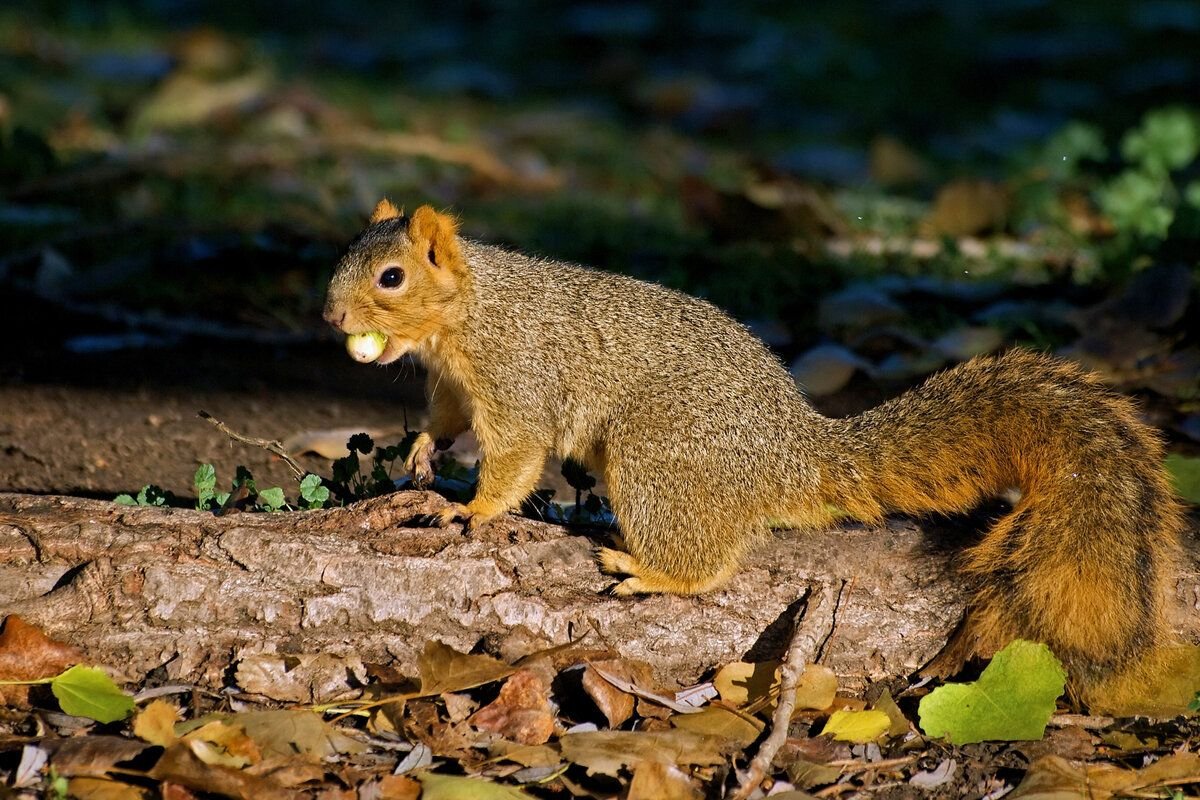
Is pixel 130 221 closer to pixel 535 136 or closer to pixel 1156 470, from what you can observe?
pixel 535 136

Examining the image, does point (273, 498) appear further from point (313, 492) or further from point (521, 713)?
point (521, 713)

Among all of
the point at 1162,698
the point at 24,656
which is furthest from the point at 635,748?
the point at 24,656

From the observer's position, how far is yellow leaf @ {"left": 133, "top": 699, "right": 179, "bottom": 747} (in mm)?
2209

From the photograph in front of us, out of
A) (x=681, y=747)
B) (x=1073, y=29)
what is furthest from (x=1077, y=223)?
(x=1073, y=29)

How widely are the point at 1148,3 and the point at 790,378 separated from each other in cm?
840

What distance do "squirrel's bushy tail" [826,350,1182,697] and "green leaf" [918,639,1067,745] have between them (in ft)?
0.16

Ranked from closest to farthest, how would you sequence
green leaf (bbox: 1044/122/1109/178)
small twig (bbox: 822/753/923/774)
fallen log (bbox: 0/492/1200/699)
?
small twig (bbox: 822/753/923/774), fallen log (bbox: 0/492/1200/699), green leaf (bbox: 1044/122/1109/178)

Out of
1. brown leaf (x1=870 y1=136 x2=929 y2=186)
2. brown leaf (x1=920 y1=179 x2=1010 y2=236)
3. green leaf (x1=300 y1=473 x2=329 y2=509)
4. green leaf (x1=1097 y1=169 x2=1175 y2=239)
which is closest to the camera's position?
green leaf (x1=300 y1=473 x2=329 y2=509)

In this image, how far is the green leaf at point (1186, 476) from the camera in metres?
2.88

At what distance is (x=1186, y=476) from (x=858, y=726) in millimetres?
1015

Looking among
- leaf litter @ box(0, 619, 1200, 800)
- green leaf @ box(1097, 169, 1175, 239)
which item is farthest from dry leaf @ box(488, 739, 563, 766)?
green leaf @ box(1097, 169, 1175, 239)

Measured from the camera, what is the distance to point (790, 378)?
2.93 metres

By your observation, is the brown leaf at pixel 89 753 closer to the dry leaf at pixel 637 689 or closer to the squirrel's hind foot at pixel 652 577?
the dry leaf at pixel 637 689

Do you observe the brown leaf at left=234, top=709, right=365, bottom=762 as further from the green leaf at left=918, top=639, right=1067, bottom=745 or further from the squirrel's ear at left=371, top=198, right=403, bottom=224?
the squirrel's ear at left=371, top=198, right=403, bottom=224
